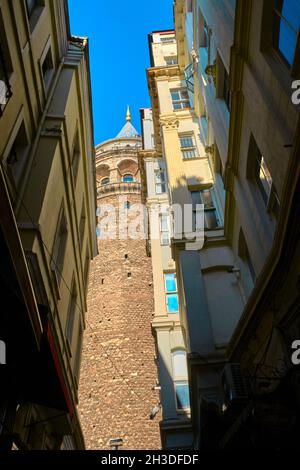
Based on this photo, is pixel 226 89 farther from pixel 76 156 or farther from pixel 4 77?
pixel 4 77

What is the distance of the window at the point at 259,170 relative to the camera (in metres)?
7.96

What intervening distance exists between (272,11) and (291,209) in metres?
3.77

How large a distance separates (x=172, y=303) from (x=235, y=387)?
1096cm

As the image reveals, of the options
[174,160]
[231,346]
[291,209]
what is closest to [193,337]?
[231,346]

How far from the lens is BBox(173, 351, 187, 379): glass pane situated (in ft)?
45.9

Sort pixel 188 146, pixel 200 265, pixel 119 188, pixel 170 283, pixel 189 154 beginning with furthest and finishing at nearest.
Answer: pixel 119 188 < pixel 170 283 < pixel 188 146 < pixel 189 154 < pixel 200 265

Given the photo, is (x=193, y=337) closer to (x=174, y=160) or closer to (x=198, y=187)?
(x=198, y=187)

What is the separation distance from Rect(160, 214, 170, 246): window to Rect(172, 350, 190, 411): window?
6242 mm

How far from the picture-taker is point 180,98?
70.0 feet

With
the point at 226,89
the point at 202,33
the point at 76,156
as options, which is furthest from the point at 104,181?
the point at 226,89

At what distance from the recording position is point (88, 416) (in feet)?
73.9

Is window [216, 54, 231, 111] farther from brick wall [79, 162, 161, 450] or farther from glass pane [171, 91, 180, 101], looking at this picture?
brick wall [79, 162, 161, 450]

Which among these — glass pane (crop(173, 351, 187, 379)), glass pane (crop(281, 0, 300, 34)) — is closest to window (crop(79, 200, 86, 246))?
glass pane (crop(173, 351, 187, 379))

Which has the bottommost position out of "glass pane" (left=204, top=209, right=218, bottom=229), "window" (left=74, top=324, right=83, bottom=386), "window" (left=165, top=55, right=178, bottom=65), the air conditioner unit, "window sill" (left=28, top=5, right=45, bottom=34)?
the air conditioner unit
